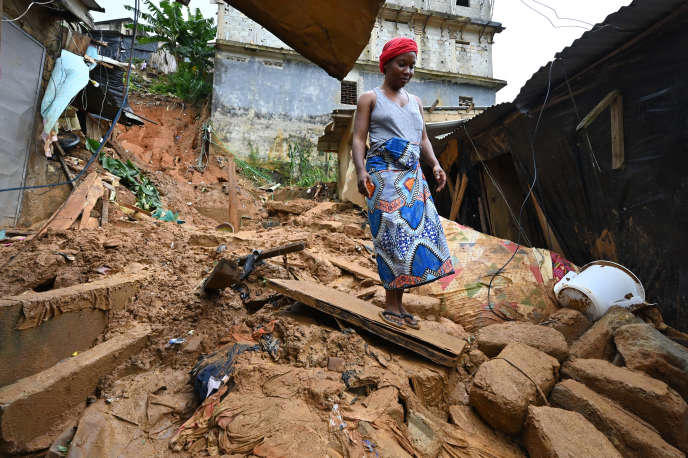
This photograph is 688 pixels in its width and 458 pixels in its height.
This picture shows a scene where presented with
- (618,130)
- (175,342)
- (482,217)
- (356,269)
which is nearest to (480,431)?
(175,342)

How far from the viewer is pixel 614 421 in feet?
5.23

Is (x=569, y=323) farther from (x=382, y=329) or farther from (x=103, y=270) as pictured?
(x=103, y=270)

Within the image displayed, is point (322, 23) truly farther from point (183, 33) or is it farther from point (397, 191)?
point (183, 33)

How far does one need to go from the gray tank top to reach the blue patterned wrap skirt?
2.2 inches

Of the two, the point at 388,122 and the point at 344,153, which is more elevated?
the point at 344,153

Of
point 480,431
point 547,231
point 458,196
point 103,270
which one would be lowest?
point 480,431

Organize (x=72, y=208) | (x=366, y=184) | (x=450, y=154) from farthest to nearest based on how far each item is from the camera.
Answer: (x=450, y=154)
(x=72, y=208)
(x=366, y=184)

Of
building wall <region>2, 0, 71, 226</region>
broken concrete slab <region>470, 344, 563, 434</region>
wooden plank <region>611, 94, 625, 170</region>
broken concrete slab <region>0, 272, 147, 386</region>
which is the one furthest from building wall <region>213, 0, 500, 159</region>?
broken concrete slab <region>470, 344, 563, 434</region>

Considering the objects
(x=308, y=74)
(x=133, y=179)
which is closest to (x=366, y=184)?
(x=133, y=179)

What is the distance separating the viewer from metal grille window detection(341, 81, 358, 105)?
1593cm

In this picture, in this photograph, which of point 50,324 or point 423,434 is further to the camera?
point 50,324

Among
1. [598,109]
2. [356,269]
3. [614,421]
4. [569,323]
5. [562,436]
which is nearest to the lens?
[562,436]

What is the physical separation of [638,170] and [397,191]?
7.62 ft

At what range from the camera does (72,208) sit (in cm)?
466
